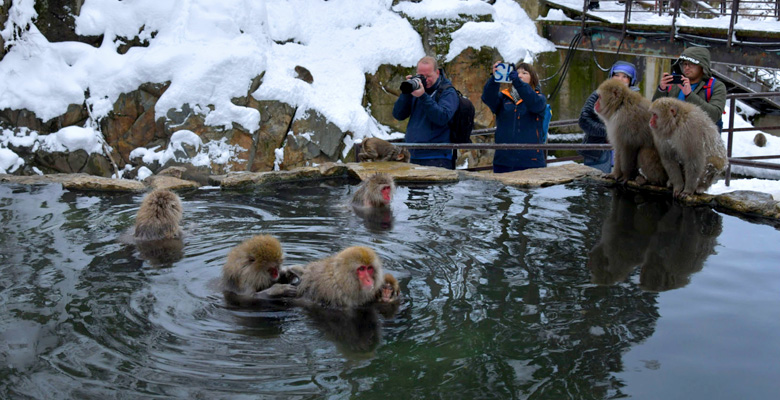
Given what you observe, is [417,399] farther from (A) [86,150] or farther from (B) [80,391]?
(A) [86,150]

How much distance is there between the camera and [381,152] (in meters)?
6.21

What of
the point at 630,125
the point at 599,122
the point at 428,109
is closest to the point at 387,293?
the point at 630,125

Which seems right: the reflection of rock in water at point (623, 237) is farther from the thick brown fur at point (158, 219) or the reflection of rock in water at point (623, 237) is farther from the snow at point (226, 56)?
the snow at point (226, 56)

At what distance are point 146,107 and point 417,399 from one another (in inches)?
363

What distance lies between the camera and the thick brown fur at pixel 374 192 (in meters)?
4.61

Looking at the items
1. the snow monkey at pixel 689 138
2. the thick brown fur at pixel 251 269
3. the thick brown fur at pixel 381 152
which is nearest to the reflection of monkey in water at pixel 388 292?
the thick brown fur at pixel 251 269

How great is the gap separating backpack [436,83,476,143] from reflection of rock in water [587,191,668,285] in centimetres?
134

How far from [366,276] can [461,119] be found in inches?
119

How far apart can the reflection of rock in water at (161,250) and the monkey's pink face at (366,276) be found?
1.24m

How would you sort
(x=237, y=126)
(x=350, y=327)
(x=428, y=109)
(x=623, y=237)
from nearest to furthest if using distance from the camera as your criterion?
(x=350, y=327)
(x=623, y=237)
(x=428, y=109)
(x=237, y=126)

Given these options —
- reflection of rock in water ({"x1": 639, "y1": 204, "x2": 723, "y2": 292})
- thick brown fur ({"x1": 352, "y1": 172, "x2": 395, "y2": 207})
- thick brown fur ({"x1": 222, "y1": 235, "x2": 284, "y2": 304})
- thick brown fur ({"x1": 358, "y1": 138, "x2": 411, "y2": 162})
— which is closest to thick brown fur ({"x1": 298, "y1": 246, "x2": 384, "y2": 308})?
thick brown fur ({"x1": 222, "y1": 235, "x2": 284, "y2": 304})

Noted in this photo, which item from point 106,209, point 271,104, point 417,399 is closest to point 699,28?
point 271,104

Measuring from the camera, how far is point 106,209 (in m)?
4.58

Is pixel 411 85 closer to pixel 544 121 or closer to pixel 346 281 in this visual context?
pixel 544 121
